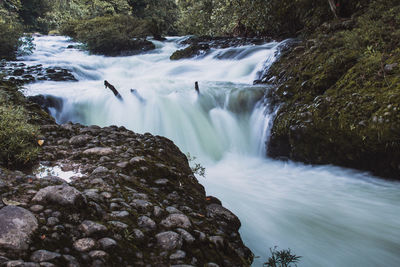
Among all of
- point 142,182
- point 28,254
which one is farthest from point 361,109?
point 28,254

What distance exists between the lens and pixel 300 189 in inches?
174

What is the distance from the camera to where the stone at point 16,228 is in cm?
131

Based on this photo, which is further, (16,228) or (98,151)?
(98,151)

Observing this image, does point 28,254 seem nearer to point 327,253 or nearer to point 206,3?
point 327,253

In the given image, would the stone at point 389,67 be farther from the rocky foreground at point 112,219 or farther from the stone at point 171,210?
the stone at point 171,210

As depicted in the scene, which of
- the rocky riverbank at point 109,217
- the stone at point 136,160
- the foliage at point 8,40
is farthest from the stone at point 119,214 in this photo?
the foliage at point 8,40

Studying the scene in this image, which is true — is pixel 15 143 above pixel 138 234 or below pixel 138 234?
above

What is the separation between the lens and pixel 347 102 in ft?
14.3

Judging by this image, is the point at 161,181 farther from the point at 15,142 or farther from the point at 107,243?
the point at 15,142

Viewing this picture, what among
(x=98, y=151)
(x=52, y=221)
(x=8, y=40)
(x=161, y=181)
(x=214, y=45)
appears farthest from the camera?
(x=214, y=45)

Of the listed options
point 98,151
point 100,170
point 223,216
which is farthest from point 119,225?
point 98,151

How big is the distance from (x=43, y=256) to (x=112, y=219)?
0.51 m

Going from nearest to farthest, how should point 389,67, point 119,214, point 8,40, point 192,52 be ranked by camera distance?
1. point 119,214
2. point 389,67
3. point 8,40
4. point 192,52

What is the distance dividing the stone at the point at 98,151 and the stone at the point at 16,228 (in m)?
1.51
